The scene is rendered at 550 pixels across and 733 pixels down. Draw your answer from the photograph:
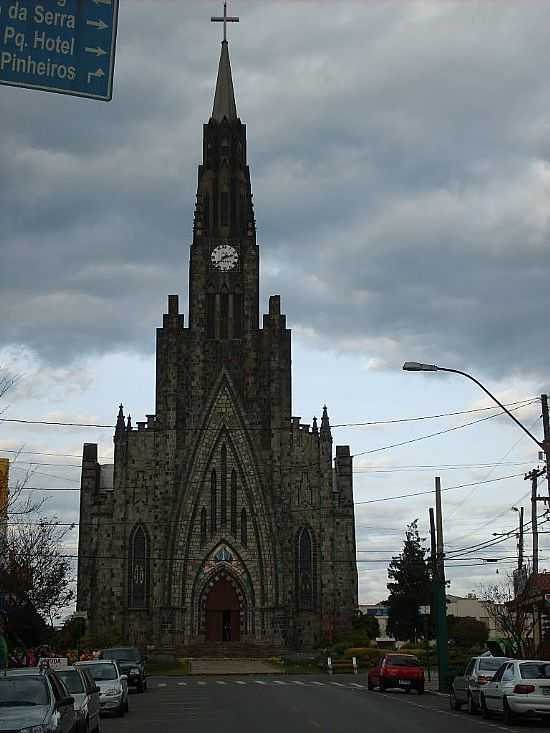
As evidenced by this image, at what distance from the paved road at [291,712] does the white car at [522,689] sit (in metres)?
0.37

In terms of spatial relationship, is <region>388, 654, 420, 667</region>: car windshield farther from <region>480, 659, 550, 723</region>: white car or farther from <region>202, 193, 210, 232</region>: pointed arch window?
<region>202, 193, 210, 232</region>: pointed arch window

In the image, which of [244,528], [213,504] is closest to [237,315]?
[213,504]

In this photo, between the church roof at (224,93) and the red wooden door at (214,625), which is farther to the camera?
the church roof at (224,93)

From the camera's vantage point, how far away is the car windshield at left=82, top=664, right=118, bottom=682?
84.5 ft

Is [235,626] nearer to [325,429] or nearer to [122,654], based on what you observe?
[325,429]

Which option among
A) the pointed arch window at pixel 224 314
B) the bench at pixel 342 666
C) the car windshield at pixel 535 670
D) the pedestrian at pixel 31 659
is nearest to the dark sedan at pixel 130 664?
Answer: the pedestrian at pixel 31 659

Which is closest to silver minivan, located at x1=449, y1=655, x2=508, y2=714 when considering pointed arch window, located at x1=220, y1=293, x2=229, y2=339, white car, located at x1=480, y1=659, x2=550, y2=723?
white car, located at x1=480, y1=659, x2=550, y2=723

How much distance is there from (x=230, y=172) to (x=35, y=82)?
6241 cm

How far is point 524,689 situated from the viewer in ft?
72.8

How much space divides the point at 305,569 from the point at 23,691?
49.2 meters

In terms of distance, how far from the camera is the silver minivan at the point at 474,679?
Answer: 25344 millimetres

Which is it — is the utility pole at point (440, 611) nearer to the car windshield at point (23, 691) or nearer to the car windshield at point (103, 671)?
the car windshield at point (103, 671)

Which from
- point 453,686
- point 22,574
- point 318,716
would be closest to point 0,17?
point 318,716

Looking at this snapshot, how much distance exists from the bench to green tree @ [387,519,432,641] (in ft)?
68.4
